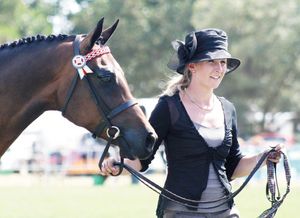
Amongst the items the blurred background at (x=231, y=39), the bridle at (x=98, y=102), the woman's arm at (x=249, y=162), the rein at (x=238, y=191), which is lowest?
the rein at (x=238, y=191)

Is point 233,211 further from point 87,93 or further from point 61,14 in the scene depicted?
point 61,14

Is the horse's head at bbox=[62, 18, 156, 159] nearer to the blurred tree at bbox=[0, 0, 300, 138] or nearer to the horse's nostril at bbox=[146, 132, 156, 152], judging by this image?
the horse's nostril at bbox=[146, 132, 156, 152]

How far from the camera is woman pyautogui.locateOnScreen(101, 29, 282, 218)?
205 inches

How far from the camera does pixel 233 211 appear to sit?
17.4 feet

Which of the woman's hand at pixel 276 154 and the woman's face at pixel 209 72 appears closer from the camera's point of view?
the woman's face at pixel 209 72

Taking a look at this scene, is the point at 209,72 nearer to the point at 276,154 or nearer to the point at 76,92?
the point at 276,154

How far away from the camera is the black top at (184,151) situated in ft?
17.1

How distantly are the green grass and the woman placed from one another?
6622 millimetres

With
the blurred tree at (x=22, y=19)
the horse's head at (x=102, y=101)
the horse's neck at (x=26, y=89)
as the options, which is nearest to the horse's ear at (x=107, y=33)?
the horse's head at (x=102, y=101)

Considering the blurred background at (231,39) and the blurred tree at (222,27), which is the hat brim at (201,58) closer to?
the blurred background at (231,39)

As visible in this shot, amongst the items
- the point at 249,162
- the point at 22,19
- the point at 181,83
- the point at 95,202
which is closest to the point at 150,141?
the point at 181,83

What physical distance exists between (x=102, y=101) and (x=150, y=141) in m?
0.39

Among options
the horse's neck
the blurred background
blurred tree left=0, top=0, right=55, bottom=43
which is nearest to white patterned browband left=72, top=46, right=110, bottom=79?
the horse's neck

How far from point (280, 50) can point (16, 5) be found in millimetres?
13564
